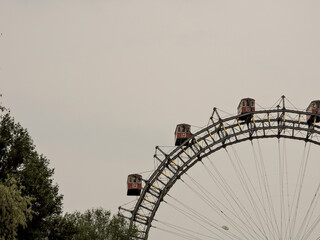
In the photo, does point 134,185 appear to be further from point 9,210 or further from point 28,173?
point 9,210

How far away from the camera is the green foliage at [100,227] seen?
40.8 meters

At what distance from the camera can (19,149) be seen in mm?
37156

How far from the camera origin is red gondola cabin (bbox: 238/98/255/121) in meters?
45.6

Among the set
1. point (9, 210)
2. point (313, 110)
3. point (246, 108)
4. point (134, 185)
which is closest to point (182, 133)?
point (246, 108)

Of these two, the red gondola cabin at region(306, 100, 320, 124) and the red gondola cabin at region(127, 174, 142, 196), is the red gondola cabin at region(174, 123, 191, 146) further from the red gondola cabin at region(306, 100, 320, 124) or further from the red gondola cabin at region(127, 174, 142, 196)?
the red gondola cabin at region(306, 100, 320, 124)

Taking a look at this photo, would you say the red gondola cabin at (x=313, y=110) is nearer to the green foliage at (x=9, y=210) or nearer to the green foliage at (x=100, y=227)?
the green foliage at (x=100, y=227)

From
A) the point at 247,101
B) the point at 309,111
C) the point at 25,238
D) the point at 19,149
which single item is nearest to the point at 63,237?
the point at 25,238

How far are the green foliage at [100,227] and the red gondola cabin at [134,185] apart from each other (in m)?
3.31

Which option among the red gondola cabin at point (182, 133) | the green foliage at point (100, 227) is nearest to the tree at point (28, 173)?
the green foliage at point (100, 227)

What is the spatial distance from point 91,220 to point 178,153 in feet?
36.8

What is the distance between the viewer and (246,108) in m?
46.0

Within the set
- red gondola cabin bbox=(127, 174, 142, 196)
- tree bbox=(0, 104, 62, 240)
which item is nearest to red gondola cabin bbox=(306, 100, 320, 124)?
red gondola cabin bbox=(127, 174, 142, 196)

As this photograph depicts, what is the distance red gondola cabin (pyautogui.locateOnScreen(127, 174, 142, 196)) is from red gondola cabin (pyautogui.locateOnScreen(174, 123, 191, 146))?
→ 4.83 metres

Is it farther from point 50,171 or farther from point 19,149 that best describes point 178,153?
point 19,149
